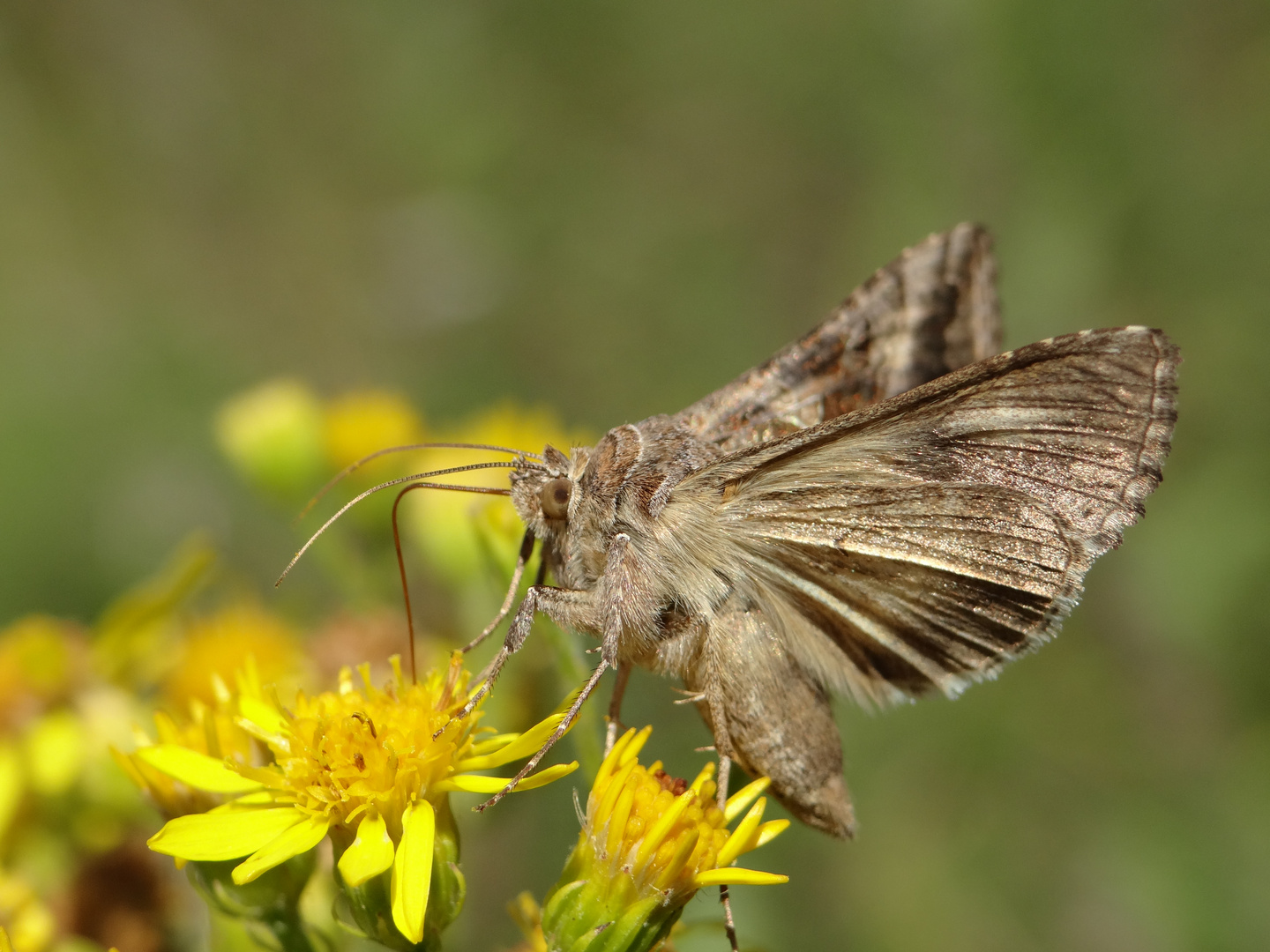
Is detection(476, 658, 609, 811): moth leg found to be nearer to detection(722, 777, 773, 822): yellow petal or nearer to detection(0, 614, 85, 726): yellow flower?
detection(722, 777, 773, 822): yellow petal

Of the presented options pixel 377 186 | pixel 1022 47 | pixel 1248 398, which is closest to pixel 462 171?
pixel 377 186

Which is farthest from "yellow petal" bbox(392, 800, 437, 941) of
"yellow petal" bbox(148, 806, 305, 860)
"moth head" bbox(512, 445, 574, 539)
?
"moth head" bbox(512, 445, 574, 539)

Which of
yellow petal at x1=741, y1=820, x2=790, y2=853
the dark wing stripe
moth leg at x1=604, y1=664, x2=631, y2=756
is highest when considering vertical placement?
the dark wing stripe

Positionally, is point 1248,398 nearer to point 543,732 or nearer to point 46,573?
point 543,732

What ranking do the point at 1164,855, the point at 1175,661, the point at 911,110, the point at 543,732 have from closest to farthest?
1. the point at 543,732
2. the point at 1164,855
3. the point at 1175,661
4. the point at 911,110

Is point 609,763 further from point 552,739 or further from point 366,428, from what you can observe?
point 366,428
